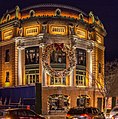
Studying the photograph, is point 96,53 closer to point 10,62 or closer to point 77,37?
point 77,37

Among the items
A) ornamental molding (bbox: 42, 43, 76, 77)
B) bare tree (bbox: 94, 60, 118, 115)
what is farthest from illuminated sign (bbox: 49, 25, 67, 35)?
bare tree (bbox: 94, 60, 118, 115)

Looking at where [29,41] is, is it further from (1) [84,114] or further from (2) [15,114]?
(2) [15,114]

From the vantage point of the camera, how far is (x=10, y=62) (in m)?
52.3

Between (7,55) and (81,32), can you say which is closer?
(81,32)

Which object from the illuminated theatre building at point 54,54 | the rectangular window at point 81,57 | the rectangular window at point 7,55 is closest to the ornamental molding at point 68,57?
the illuminated theatre building at point 54,54

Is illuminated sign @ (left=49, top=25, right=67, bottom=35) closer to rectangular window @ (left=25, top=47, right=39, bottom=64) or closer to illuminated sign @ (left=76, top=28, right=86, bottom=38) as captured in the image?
illuminated sign @ (left=76, top=28, right=86, bottom=38)

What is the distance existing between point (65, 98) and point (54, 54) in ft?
20.6

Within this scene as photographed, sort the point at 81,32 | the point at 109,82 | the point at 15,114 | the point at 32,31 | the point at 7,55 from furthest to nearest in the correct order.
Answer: the point at 109,82 < the point at 7,55 < the point at 81,32 < the point at 32,31 < the point at 15,114

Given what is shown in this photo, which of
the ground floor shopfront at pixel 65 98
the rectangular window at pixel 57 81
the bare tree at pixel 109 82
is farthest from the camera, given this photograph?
the bare tree at pixel 109 82

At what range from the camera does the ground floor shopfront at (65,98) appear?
4888cm

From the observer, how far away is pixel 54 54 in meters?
49.8

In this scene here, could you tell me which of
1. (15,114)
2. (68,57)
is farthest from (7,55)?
(15,114)

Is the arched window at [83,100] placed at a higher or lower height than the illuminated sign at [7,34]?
lower

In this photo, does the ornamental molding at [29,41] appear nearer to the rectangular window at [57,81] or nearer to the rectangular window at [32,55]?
the rectangular window at [32,55]
